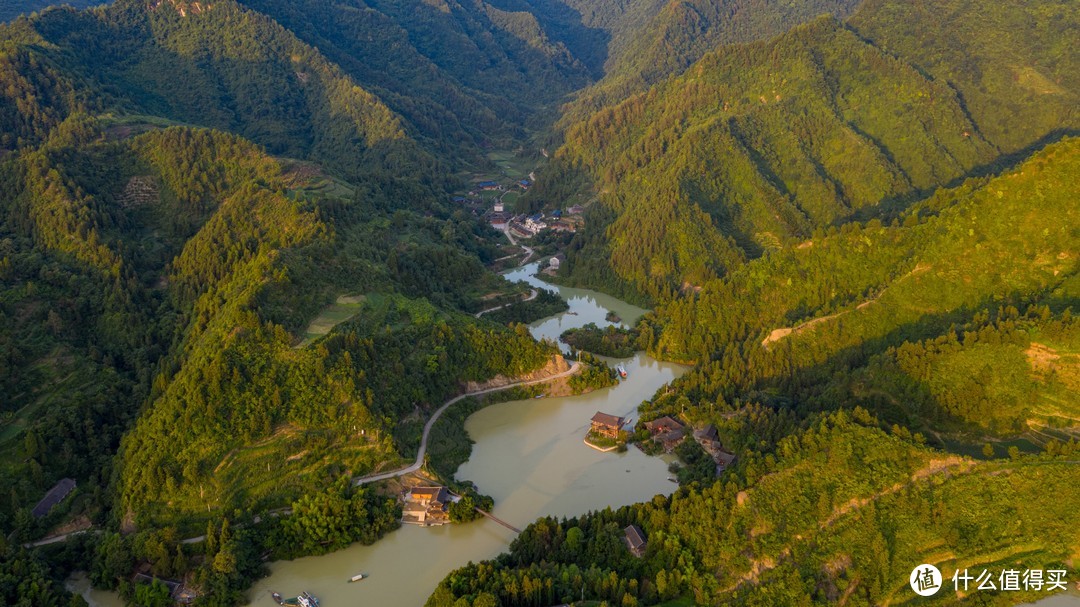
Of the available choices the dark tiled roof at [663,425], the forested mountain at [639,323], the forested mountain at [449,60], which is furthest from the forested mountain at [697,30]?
the dark tiled roof at [663,425]

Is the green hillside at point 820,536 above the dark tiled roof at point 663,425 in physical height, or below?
above

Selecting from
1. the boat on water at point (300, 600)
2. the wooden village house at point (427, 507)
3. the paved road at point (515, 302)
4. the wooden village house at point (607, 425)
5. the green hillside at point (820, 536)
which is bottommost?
the boat on water at point (300, 600)

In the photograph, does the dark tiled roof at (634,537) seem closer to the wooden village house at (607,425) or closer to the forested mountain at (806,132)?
the wooden village house at (607,425)

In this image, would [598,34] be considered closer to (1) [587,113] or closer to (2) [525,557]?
(1) [587,113]

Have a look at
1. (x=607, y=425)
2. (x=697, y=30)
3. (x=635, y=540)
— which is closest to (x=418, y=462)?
(x=607, y=425)

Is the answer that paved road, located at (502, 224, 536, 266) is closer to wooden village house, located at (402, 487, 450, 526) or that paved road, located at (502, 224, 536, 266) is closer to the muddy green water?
the muddy green water

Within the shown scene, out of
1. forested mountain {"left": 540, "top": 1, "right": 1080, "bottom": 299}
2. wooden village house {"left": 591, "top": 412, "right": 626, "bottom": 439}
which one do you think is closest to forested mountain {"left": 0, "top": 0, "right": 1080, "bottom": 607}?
forested mountain {"left": 540, "top": 1, "right": 1080, "bottom": 299}

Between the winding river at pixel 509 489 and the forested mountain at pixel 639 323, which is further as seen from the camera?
the winding river at pixel 509 489
